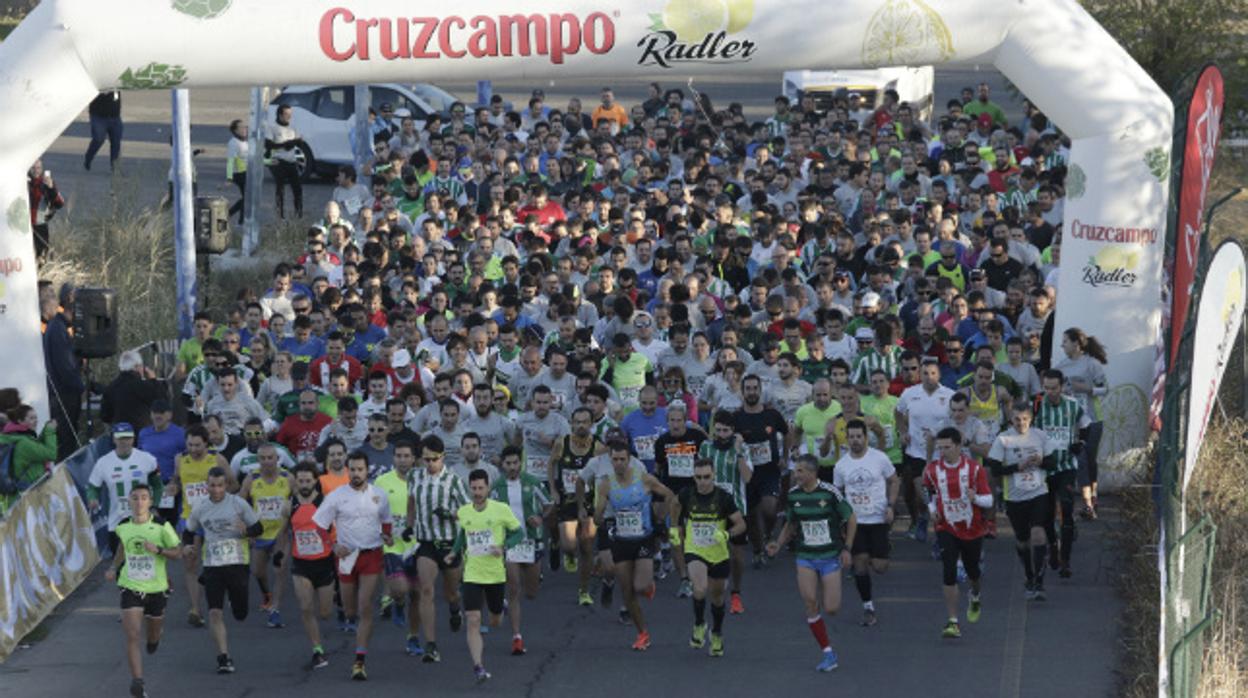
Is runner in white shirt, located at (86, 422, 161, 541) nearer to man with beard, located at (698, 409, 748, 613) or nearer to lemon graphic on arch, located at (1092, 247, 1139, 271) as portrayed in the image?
man with beard, located at (698, 409, 748, 613)

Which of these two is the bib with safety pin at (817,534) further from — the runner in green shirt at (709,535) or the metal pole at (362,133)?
the metal pole at (362,133)

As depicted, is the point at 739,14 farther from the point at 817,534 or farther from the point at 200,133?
the point at 200,133

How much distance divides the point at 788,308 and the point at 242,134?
1036 cm

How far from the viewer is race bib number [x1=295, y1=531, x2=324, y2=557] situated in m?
16.0

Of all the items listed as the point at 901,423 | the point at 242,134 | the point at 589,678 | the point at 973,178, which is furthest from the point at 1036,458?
the point at 242,134

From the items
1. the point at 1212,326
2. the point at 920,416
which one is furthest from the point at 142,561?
the point at 1212,326

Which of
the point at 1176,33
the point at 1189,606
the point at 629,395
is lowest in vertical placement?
the point at 1189,606

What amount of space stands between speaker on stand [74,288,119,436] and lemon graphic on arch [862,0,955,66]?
714cm

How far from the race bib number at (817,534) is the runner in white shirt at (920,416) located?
253cm

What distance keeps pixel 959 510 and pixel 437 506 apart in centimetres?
390

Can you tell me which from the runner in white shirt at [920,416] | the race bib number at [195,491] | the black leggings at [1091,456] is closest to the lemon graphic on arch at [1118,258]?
the black leggings at [1091,456]

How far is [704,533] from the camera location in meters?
15.8

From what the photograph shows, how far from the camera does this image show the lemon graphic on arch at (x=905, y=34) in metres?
18.7

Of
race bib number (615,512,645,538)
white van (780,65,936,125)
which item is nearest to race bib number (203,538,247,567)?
race bib number (615,512,645,538)
